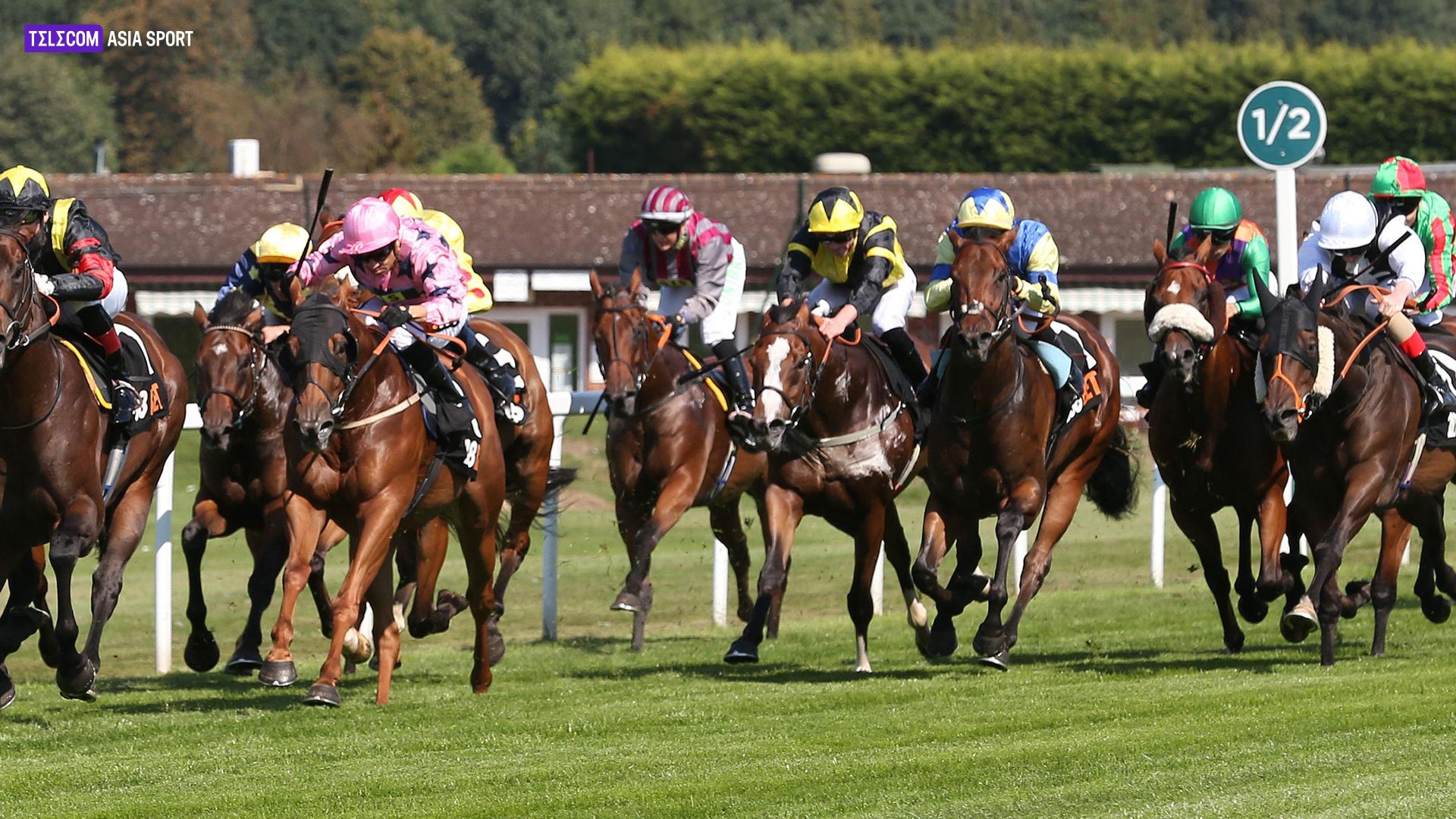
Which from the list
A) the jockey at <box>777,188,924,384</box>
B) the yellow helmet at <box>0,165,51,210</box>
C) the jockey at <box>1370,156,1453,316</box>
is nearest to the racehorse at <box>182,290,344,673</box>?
the yellow helmet at <box>0,165,51,210</box>

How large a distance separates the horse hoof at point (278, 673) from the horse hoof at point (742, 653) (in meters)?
2.06

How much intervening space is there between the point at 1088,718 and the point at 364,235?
135 inches

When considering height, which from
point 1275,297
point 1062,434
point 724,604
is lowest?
point 724,604

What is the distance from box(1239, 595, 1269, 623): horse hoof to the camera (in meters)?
10.3

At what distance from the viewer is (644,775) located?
23.5 feet

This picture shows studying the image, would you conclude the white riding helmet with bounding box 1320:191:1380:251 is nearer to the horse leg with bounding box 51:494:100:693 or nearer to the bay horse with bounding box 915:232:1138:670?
the bay horse with bounding box 915:232:1138:670

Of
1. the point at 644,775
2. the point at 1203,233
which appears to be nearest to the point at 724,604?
the point at 1203,233

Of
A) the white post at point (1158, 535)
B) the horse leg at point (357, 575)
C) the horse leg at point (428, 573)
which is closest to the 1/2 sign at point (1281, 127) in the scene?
the white post at point (1158, 535)

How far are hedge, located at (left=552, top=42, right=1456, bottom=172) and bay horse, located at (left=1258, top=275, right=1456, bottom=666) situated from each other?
41305mm

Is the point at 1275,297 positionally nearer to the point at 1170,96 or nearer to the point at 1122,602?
the point at 1122,602

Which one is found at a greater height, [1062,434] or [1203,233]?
[1203,233]

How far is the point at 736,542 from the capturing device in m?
12.5

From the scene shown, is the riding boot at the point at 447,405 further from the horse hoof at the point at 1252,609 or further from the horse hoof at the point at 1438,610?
the horse hoof at the point at 1438,610

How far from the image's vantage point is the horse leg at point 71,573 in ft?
27.9
